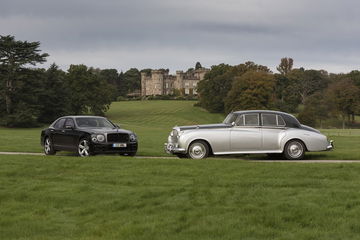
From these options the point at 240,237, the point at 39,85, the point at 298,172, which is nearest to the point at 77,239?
the point at 240,237

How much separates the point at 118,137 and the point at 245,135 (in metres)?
4.61

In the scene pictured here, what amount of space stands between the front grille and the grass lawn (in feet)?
12.6

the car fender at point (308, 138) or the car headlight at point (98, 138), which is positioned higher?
the car headlight at point (98, 138)

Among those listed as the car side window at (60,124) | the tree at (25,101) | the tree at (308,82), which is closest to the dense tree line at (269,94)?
the tree at (308,82)

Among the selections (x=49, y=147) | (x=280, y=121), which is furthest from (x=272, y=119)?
(x=49, y=147)

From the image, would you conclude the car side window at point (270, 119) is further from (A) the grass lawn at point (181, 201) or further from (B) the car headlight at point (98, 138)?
(B) the car headlight at point (98, 138)

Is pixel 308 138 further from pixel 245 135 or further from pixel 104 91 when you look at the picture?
pixel 104 91

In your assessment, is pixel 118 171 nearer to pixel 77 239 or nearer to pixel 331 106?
pixel 77 239

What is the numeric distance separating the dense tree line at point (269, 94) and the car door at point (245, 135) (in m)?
Result: 80.7

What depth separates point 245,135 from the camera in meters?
16.3

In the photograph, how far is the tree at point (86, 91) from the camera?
10038 centimetres

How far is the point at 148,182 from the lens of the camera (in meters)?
11.5

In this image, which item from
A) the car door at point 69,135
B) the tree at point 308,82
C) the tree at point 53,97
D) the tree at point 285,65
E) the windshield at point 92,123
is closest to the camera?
the car door at point 69,135

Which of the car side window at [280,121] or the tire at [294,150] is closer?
the tire at [294,150]
